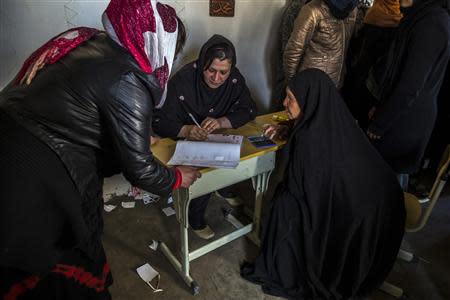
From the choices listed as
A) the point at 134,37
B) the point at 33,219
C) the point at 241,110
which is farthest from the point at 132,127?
the point at 241,110

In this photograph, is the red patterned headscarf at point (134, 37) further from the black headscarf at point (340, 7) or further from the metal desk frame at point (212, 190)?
the black headscarf at point (340, 7)

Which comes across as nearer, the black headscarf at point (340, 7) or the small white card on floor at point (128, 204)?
the black headscarf at point (340, 7)

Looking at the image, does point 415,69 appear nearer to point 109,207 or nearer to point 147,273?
point 147,273

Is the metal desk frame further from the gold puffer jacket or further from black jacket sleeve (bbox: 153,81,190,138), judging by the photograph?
the gold puffer jacket

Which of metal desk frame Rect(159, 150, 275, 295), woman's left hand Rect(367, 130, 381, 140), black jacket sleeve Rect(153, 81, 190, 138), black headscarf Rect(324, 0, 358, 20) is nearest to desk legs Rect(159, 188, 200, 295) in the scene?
metal desk frame Rect(159, 150, 275, 295)

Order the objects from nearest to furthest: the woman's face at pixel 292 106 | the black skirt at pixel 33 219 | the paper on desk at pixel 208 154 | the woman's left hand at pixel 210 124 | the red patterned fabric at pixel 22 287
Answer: the black skirt at pixel 33 219 < the red patterned fabric at pixel 22 287 < the paper on desk at pixel 208 154 < the woman's face at pixel 292 106 < the woman's left hand at pixel 210 124

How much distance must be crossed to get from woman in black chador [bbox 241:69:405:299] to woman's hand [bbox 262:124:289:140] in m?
0.21

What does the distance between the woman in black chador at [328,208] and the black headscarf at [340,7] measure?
2.65ft

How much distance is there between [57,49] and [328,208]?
49.5 inches

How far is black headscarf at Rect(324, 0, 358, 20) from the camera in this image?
204 centimetres

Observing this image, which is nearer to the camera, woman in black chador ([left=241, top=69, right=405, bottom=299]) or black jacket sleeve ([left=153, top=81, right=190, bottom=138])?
woman in black chador ([left=241, top=69, right=405, bottom=299])

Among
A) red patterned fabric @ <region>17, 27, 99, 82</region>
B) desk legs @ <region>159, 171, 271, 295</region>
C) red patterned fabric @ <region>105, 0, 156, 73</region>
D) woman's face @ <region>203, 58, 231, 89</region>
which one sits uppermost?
red patterned fabric @ <region>105, 0, 156, 73</region>

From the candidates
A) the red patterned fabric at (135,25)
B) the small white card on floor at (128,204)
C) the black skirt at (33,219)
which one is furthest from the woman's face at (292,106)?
the small white card on floor at (128,204)

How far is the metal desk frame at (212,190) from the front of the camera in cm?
154
